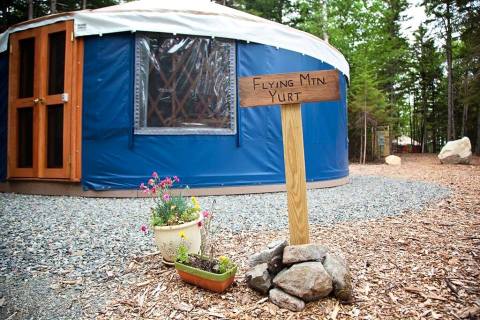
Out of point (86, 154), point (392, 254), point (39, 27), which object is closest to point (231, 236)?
point (392, 254)

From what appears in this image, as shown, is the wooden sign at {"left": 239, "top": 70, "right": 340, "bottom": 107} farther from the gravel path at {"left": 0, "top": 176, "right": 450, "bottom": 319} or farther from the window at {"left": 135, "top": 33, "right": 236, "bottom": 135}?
the window at {"left": 135, "top": 33, "right": 236, "bottom": 135}

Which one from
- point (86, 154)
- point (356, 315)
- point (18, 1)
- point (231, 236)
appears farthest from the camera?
point (18, 1)

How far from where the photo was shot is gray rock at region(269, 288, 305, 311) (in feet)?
4.10

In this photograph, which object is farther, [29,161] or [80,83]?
[29,161]

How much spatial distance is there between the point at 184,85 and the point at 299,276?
3.02 metres

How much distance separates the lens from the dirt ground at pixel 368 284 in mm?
1245

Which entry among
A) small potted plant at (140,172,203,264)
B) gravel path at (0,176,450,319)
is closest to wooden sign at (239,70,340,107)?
small potted plant at (140,172,203,264)

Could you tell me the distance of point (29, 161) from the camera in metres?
3.99

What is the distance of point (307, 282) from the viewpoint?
1264mm

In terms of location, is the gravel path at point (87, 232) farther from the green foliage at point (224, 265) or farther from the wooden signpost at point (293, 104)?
the wooden signpost at point (293, 104)

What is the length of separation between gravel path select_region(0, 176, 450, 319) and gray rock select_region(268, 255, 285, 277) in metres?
0.75

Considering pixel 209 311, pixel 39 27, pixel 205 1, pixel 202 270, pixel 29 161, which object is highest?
pixel 205 1

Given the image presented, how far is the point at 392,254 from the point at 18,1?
12897mm

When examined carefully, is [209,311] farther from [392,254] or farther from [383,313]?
[392,254]
